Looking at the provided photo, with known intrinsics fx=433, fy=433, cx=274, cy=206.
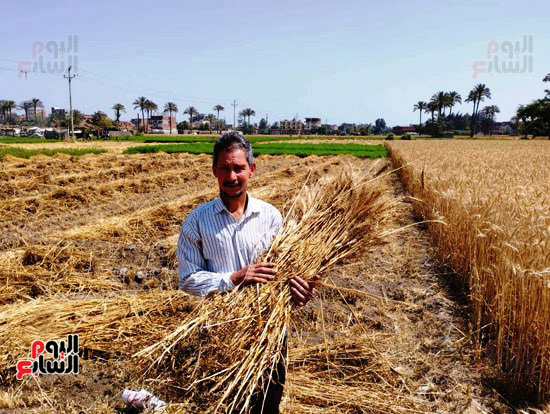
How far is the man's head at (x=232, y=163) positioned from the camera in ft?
6.24

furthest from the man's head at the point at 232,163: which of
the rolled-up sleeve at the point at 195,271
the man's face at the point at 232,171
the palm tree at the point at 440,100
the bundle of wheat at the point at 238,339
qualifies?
the palm tree at the point at 440,100

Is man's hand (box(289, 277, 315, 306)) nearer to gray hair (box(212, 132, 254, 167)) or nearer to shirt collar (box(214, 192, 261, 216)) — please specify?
shirt collar (box(214, 192, 261, 216))

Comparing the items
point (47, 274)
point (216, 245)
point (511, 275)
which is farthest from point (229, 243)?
point (47, 274)

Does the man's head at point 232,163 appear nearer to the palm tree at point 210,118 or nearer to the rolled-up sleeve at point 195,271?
the rolled-up sleeve at point 195,271

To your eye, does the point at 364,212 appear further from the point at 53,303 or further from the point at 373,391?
the point at 53,303

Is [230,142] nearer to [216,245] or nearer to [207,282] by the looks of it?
[216,245]

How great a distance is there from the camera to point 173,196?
1023 cm

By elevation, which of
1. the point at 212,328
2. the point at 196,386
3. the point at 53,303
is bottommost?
the point at 53,303

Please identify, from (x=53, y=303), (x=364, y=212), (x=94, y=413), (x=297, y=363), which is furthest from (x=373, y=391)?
(x=53, y=303)

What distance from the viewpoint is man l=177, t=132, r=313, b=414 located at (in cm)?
185

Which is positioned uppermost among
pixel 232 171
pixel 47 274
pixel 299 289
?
pixel 232 171

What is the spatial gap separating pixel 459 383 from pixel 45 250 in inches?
176

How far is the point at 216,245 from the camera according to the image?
1.95 metres

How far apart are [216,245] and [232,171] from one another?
1.12ft
